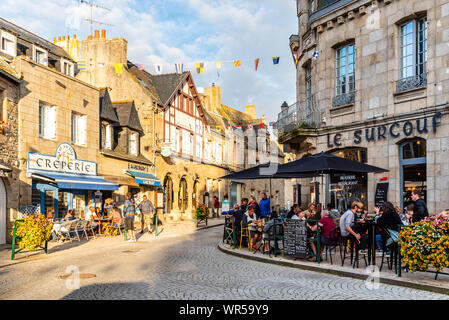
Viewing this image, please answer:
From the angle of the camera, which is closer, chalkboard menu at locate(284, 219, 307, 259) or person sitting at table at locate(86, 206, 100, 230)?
chalkboard menu at locate(284, 219, 307, 259)

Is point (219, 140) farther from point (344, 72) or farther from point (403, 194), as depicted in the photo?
point (403, 194)

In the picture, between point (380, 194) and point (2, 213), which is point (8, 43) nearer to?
point (2, 213)

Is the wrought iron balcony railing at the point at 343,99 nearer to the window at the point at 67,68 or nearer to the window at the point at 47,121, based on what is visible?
the window at the point at 47,121

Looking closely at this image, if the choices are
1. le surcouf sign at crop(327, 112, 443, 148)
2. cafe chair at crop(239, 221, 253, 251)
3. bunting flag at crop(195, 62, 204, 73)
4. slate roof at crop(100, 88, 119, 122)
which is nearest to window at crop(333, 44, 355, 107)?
le surcouf sign at crop(327, 112, 443, 148)

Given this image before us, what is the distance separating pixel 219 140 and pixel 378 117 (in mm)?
23386

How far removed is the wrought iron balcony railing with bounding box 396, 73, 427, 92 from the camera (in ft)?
45.1

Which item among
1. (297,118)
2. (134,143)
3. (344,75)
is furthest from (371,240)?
(134,143)

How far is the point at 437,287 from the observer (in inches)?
287

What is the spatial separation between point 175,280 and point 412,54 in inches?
407

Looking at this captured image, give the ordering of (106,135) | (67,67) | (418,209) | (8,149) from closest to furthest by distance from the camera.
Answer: (418,209), (8,149), (67,67), (106,135)

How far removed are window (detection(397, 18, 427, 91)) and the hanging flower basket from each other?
24.2 ft

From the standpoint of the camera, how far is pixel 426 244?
7.54 meters

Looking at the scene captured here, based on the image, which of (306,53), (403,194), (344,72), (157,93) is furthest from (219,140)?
(403,194)

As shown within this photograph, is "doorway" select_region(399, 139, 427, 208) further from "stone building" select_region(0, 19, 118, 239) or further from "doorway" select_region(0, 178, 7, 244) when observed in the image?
"doorway" select_region(0, 178, 7, 244)
